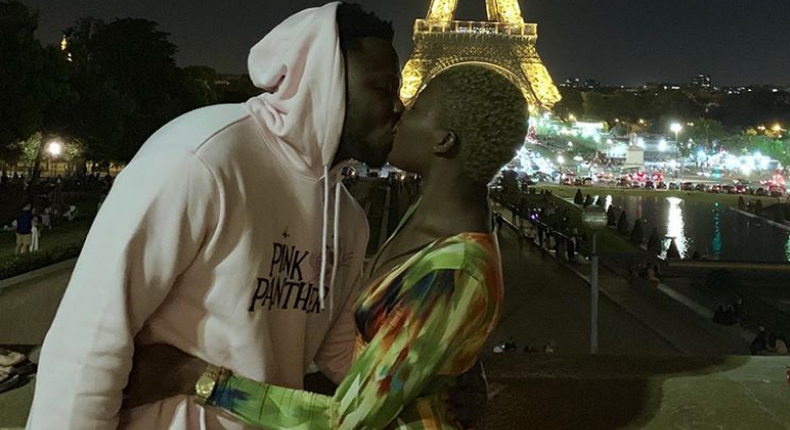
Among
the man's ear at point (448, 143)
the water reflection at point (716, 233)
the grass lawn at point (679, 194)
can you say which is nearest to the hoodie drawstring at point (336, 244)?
the man's ear at point (448, 143)

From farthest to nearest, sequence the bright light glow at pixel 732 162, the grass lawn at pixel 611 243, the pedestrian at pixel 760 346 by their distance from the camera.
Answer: the bright light glow at pixel 732 162, the grass lawn at pixel 611 243, the pedestrian at pixel 760 346

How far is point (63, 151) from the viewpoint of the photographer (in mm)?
30219

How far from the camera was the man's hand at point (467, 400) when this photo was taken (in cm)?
181

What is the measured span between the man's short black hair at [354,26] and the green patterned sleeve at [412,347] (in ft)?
2.14

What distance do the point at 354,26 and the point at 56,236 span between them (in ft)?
61.5

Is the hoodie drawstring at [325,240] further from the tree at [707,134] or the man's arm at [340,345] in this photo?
the tree at [707,134]

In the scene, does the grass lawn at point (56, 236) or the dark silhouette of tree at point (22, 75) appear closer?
the grass lawn at point (56, 236)

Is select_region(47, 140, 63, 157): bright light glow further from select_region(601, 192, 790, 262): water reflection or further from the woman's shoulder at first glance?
the woman's shoulder

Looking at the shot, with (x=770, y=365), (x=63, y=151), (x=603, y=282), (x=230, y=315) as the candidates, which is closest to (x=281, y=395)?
(x=230, y=315)

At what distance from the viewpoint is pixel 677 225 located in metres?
30.8

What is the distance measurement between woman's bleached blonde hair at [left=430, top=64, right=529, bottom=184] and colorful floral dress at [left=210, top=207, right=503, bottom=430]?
0.20 meters

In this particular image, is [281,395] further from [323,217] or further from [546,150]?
[546,150]

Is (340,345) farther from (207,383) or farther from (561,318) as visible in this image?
(561,318)

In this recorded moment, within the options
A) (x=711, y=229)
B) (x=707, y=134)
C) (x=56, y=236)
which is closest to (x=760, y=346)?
(x=56, y=236)
